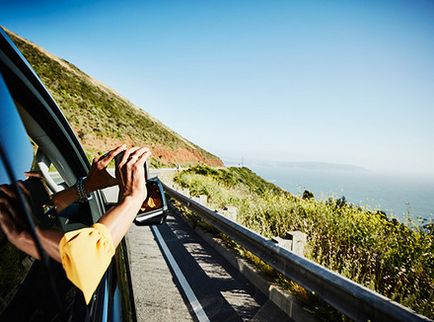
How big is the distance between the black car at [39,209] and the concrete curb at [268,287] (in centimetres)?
220

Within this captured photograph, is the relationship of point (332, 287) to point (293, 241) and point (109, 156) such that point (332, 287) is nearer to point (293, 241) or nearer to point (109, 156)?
point (293, 241)

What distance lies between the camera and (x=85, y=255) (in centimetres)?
90

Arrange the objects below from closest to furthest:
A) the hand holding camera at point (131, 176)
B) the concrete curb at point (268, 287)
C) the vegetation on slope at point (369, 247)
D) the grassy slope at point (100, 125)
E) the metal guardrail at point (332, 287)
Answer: the hand holding camera at point (131, 176) < the metal guardrail at point (332, 287) < the concrete curb at point (268, 287) < the vegetation on slope at point (369, 247) < the grassy slope at point (100, 125)

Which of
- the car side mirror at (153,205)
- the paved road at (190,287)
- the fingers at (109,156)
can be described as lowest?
the paved road at (190,287)

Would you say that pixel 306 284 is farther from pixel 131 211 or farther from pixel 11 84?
pixel 11 84

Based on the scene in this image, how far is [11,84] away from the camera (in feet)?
3.85

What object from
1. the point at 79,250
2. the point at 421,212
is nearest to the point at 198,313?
the point at 79,250

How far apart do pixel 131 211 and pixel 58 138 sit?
35.2 inches

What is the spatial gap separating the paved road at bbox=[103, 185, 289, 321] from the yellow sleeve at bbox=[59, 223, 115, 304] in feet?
8.84

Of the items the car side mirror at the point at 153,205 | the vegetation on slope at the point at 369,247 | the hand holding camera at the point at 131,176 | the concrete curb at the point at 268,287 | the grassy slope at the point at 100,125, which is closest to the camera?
the hand holding camera at the point at 131,176

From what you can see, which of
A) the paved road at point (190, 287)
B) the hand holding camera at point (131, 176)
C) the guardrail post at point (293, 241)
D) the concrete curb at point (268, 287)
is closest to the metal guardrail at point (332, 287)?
the guardrail post at point (293, 241)

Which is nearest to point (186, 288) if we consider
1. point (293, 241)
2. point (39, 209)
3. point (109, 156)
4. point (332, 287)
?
point (293, 241)

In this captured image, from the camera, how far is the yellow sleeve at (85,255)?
0.88 meters

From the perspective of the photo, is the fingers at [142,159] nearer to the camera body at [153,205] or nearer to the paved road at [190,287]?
the camera body at [153,205]
